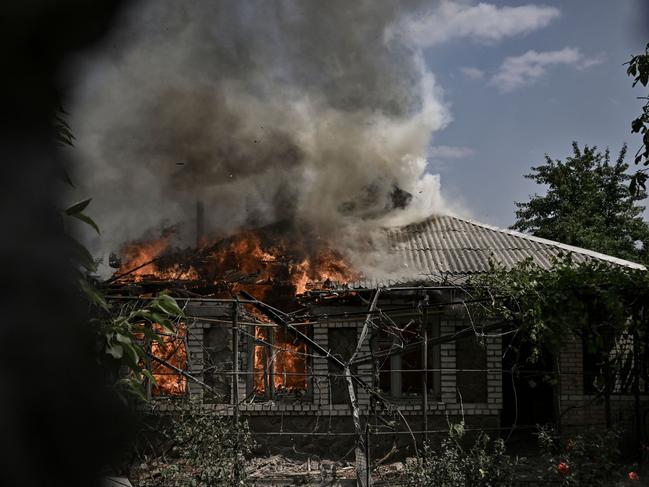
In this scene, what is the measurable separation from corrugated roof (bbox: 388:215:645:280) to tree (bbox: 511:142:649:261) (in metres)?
13.9

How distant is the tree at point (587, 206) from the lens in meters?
31.0

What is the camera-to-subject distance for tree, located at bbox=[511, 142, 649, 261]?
31.0 m

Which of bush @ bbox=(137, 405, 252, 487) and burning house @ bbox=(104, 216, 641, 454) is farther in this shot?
burning house @ bbox=(104, 216, 641, 454)

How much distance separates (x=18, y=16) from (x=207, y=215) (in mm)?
17745

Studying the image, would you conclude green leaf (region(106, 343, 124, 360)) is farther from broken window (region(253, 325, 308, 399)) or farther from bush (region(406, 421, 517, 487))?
broken window (region(253, 325, 308, 399))

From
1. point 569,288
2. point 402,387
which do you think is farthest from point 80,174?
point 402,387

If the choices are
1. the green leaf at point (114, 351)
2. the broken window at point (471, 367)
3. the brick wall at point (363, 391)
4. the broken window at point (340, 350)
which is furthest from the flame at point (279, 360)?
the green leaf at point (114, 351)

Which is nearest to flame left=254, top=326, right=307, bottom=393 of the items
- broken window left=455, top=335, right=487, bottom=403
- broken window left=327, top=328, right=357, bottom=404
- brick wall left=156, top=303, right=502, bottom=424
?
brick wall left=156, top=303, right=502, bottom=424

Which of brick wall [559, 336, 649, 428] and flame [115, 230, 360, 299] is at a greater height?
flame [115, 230, 360, 299]

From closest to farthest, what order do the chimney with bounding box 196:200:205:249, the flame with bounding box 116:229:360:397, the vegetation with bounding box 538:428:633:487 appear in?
the vegetation with bounding box 538:428:633:487, the flame with bounding box 116:229:360:397, the chimney with bounding box 196:200:205:249

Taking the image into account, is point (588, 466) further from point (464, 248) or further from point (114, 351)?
point (464, 248)

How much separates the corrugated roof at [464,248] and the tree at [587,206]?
13950 mm

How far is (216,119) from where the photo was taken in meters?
19.0

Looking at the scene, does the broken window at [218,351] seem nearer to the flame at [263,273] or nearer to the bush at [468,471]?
the flame at [263,273]
